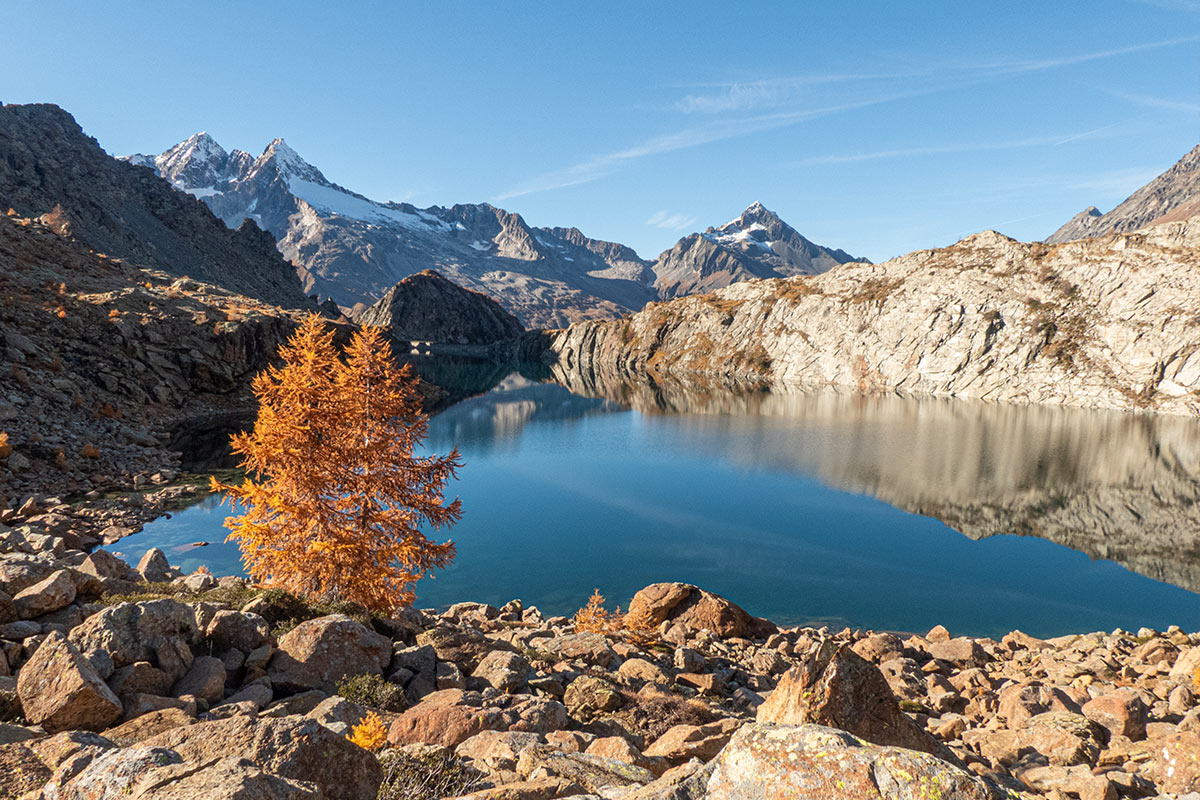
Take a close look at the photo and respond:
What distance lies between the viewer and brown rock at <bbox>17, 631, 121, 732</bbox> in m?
7.60

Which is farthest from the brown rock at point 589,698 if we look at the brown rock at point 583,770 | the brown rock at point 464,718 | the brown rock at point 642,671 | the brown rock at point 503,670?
the brown rock at point 583,770

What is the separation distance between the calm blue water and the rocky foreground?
1043 centimetres

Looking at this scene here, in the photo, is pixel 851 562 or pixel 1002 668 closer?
pixel 1002 668

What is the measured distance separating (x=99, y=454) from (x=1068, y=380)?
436 ft

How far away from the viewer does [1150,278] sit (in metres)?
102

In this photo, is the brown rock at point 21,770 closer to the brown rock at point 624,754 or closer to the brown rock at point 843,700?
the brown rock at point 624,754

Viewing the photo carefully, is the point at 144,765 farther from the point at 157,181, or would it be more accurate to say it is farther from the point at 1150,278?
the point at 157,181

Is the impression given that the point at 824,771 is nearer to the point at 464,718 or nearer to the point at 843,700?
the point at 843,700

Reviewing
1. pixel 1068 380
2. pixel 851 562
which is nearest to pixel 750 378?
pixel 1068 380

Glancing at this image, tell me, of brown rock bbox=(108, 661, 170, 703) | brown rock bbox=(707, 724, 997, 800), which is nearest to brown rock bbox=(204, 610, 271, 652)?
brown rock bbox=(108, 661, 170, 703)

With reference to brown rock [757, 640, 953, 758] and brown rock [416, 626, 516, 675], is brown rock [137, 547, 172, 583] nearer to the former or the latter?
brown rock [416, 626, 516, 675]

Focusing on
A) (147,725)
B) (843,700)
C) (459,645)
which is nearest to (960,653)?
(843,700)

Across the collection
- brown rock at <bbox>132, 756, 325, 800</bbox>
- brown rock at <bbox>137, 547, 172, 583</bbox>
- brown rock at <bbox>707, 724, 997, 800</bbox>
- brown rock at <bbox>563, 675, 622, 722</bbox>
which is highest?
brown rock at <bbox>707, 724, 997, 800</bbox>

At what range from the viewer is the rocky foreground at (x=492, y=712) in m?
4.85
